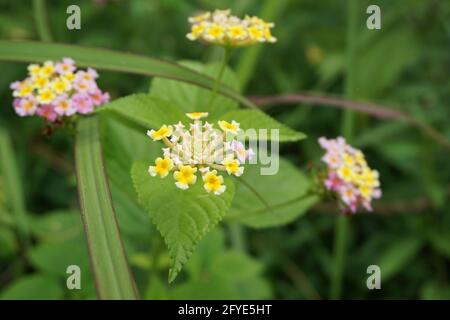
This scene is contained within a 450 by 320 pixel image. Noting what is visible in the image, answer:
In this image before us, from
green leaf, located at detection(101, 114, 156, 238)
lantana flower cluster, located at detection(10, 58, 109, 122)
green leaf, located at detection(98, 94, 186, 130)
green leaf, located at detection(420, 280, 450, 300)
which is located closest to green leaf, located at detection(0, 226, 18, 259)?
green leaf, located at detection(101, 114, 156, 238)

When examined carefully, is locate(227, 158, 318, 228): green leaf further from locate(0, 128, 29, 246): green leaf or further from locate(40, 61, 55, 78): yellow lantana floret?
locate(0, 128, 29, 246): green leaf

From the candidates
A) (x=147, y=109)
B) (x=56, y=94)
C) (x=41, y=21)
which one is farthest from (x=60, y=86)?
(x=41, y=21)

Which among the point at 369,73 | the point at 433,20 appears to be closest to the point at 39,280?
the point at 369,73

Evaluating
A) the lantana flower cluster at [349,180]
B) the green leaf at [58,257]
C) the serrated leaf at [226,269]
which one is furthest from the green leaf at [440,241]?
the green leaf at [58,257]

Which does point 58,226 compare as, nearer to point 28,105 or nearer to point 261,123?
point 28,105

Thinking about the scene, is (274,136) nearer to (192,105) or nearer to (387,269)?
(192,105)
